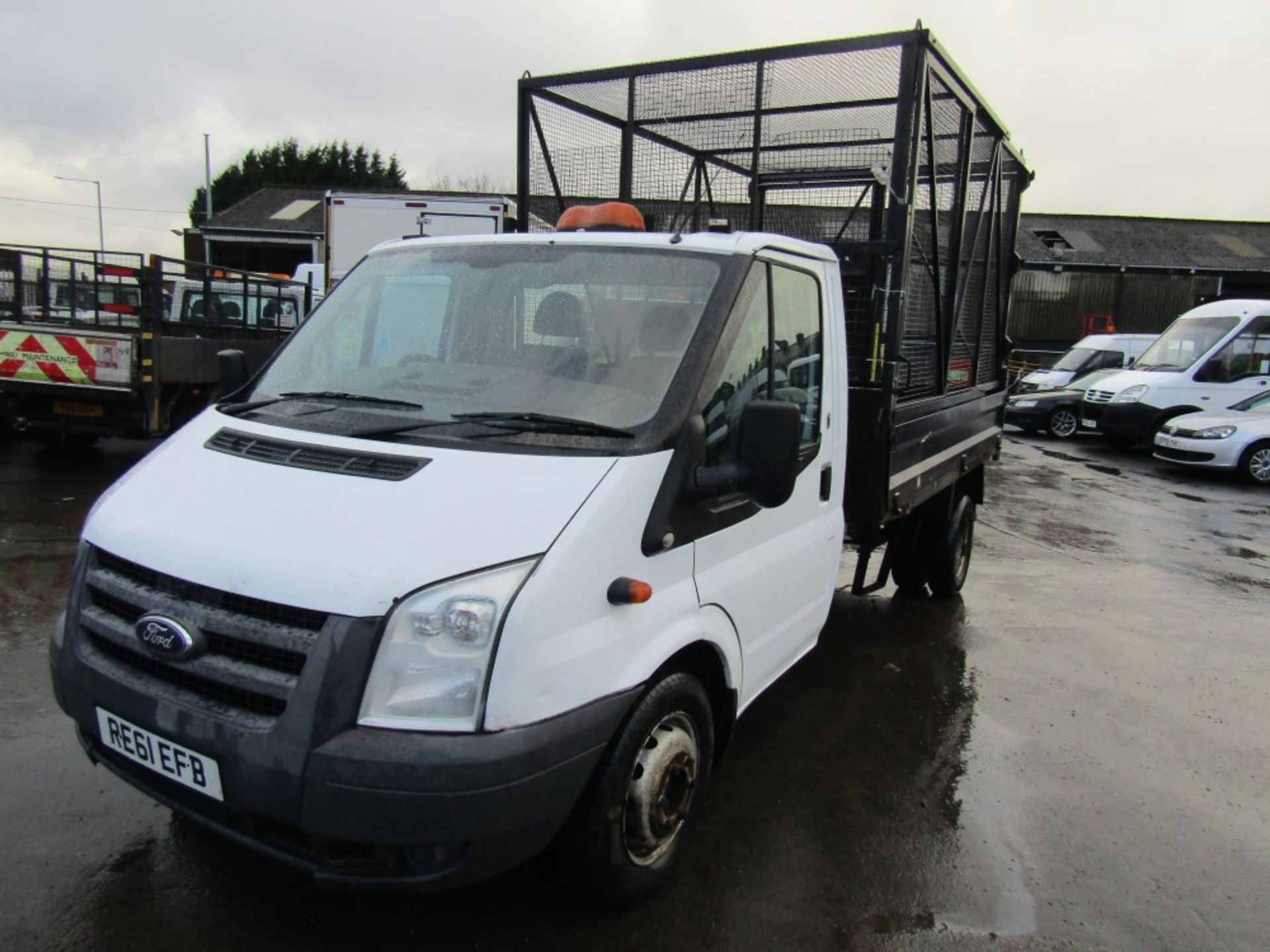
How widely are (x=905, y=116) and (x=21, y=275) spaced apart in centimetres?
1006

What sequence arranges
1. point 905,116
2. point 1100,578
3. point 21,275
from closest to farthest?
point 905,116, point 1100,578, point 21,275

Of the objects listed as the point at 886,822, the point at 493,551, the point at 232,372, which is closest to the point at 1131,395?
the point at 886,822

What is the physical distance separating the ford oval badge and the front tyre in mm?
1127

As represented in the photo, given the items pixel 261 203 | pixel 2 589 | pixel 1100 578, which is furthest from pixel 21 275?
pixel 261 203

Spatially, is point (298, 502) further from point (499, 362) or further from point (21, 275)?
point (21, 275)

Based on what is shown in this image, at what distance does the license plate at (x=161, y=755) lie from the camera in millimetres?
2240

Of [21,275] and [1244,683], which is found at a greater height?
[21,275]

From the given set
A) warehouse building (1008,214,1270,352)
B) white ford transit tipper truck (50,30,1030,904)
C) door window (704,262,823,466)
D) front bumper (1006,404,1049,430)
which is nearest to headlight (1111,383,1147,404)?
front bumper (1006,404,1049,430)

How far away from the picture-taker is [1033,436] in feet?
61.2

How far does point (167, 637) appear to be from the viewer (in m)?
2.30

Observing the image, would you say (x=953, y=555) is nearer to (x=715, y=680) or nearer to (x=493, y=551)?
(x=715, y=680)

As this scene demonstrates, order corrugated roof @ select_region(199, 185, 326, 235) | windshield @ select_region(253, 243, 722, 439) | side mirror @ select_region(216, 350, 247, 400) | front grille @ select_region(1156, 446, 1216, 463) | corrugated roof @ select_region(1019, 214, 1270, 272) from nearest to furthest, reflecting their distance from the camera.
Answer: windshield @ select_region(253, 243, 722, 439), side mirror @ select_region(216, 350, 247, 400), front grille @ select_region(1156, 446, 1216, 463), corrugated roof @ select_region(199, 185, 326, 235), corrugated roof @ select_region(1019, 214, 1270, 272)

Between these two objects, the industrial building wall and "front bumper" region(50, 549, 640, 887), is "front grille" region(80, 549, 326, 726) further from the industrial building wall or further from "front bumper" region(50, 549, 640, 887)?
the industrial building wall

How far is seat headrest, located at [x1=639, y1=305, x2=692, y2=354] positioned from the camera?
2.84 meters
